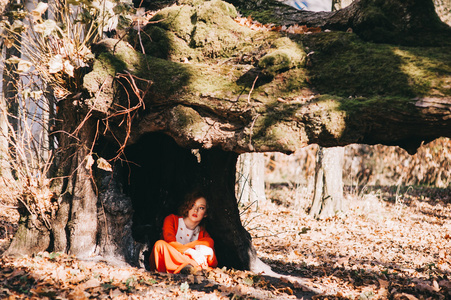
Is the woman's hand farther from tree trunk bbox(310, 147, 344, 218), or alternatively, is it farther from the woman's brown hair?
tree trunk bbox(310, 147, 344, 218)

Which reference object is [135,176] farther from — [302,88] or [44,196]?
[302,88]

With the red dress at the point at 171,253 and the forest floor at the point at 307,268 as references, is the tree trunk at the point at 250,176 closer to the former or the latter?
the forest floor at the point at 307,268

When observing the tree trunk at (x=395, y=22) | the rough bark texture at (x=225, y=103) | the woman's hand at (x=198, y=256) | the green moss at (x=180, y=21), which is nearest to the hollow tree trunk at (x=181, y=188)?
the rough bark texture at (x=225, y=103)

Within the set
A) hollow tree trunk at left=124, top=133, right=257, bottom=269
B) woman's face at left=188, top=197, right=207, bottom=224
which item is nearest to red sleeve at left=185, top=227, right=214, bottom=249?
hollow tree trunk at left=124, top=133, right=257, bottom=269

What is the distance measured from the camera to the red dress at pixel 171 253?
4430 mm

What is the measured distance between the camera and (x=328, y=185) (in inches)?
357

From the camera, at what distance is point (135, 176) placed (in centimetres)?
501

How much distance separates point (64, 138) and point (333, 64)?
326 centimetres

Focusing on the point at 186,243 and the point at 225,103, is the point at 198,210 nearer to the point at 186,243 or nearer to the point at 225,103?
the point at 186,243

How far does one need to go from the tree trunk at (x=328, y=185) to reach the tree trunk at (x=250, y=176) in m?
1.55

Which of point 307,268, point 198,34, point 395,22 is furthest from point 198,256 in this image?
point 395,22

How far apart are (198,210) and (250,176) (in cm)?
553

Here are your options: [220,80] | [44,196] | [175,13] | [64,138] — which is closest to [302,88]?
[220,80]

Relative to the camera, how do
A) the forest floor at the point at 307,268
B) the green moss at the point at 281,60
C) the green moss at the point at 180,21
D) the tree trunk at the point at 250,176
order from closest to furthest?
the forest floor at the point at 307,268 → the green moss at the point at 281,60 → the green moss at the point at 180,21 → the tree trunk at the point at 250,176
